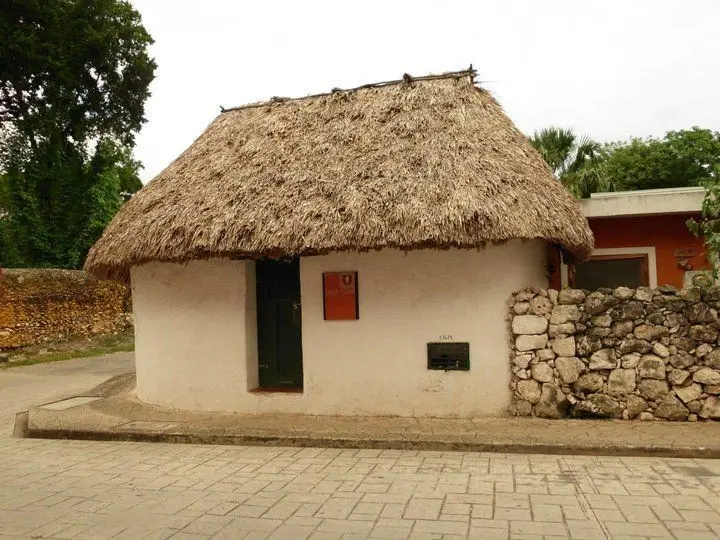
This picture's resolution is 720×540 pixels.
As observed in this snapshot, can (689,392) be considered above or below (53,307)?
below

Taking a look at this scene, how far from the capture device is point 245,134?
910cm

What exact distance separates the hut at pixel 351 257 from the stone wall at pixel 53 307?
31.9 ft

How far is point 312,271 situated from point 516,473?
3653mm

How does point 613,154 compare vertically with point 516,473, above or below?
above

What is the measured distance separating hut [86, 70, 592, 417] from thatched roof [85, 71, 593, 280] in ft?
0.08

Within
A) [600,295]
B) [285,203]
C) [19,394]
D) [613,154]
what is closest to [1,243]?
[19,394]

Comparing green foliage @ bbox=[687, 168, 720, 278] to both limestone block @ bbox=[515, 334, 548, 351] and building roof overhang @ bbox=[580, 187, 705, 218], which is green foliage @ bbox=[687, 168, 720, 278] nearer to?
limestone block @ bbox=[515, 334, 548, 351]

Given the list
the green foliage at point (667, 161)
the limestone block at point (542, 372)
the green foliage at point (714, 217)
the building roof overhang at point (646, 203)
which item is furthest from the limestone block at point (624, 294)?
the green foliage at point (667, 161)

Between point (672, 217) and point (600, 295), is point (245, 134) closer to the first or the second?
point (600, 295)

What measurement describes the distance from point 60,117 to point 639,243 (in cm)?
2004

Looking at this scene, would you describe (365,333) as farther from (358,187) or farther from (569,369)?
(569,369)

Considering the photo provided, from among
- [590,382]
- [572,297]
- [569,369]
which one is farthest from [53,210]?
[590,382]

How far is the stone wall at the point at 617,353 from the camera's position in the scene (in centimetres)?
659

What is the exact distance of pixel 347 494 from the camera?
15.8 feet
